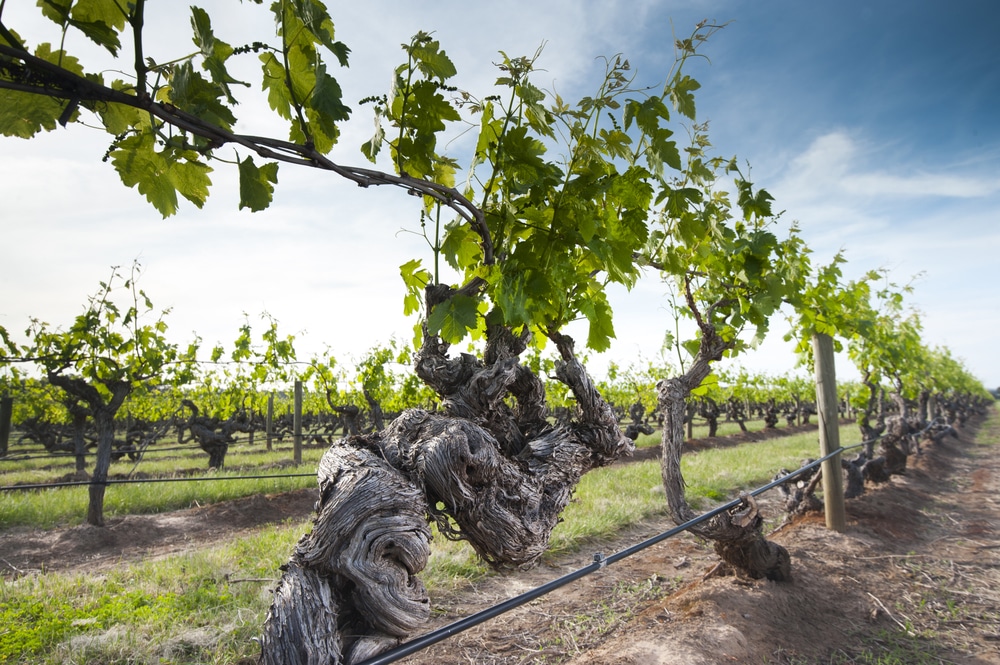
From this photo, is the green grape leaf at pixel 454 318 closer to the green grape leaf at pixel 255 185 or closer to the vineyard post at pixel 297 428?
the green grape leaf at pixel 255 185

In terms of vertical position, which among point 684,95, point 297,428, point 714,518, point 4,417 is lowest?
point 714,518

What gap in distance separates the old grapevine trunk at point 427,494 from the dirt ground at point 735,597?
1.45 m

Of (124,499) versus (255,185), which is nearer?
(255,185)

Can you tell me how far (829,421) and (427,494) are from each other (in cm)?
541

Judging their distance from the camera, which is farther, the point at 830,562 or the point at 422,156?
the point at 830,562

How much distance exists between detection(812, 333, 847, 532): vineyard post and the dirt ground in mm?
286

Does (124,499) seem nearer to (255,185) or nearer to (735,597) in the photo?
(735,597)

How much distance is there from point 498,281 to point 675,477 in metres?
2.65

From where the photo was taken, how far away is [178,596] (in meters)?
4.49

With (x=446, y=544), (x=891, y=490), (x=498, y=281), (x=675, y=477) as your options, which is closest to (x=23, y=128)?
(x=498, y=281)

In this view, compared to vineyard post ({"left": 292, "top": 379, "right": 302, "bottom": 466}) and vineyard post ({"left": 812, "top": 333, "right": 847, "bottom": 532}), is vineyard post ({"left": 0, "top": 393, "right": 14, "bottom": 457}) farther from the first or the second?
vineyard post ({"left": 812, "top": 333, "right": 847, "bottom": 532})

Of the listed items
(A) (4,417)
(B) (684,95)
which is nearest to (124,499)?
(A) (4,417)

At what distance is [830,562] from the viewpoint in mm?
5348

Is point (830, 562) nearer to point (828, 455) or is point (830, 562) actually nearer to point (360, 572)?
point (828, 455)
